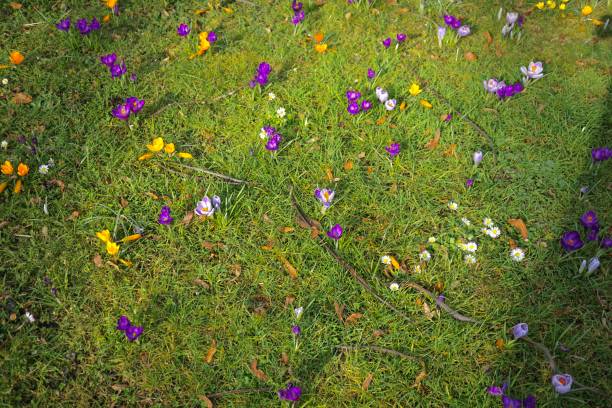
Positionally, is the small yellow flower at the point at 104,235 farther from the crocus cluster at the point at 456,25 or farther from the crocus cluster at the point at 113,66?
the crocus cluster at the point at 456,25

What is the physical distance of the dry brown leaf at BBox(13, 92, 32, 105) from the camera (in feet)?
11.1

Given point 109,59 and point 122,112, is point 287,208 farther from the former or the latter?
point 109,59

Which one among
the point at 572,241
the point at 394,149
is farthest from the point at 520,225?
the point at 394,149

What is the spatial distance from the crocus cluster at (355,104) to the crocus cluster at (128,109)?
144 cm

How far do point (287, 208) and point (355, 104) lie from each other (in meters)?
0.94

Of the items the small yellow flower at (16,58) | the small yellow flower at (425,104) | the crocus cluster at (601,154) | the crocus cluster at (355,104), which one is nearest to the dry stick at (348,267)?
the crocus cluster at (355,104)

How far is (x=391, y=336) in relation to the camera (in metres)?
2.54

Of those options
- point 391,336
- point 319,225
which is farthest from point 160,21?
point 391,336

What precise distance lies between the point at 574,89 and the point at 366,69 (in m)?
1.63

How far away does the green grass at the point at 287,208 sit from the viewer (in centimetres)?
242

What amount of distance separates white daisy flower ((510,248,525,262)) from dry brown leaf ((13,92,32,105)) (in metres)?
3.39

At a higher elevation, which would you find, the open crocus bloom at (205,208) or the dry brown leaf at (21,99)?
the dry brown leaf at (21,99)

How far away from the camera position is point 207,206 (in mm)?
2842

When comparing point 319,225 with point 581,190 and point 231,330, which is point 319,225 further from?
point 581,190
